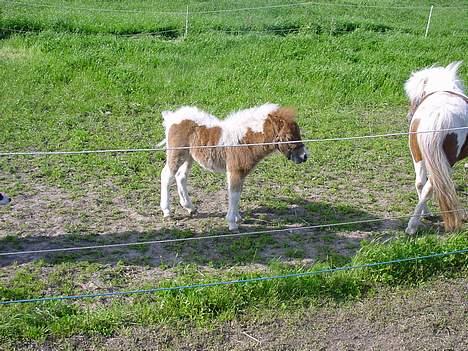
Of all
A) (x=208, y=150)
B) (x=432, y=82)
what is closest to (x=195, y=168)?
(x=208, y=150)

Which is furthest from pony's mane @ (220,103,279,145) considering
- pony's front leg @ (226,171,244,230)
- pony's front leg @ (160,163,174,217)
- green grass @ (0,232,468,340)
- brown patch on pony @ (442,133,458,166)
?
brown patch on pony @ (442,133,458,166)

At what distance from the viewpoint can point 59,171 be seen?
786 centimetres

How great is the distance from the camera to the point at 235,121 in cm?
652

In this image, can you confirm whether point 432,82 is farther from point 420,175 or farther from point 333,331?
point 333,331

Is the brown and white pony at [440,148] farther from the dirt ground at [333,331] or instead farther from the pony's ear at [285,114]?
the pony's ear at [285,114]

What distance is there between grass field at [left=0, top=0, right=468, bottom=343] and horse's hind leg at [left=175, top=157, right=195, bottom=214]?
5.8 inches

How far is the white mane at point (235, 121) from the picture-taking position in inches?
251

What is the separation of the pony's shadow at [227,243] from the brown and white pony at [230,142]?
1.16ft

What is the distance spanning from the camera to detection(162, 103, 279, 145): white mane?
251 inches

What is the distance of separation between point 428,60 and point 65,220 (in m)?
9.50

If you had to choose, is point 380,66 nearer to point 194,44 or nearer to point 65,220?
point 194,44

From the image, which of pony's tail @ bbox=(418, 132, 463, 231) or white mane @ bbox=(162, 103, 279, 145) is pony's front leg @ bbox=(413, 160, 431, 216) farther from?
white mane @ bbox=(162, 103, 279, 145)

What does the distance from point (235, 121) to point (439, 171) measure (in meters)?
2.12

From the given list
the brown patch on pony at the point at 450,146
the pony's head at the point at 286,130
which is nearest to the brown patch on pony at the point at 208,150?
the pony's head at the point at 286,130
